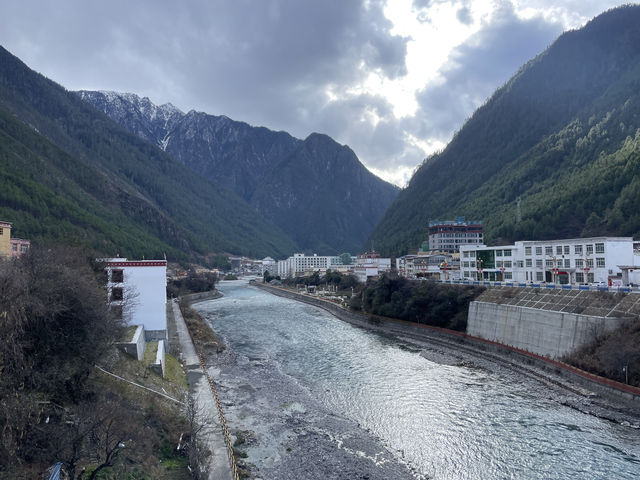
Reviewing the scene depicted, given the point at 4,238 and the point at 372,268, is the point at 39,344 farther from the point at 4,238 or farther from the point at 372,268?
the point at 372,268

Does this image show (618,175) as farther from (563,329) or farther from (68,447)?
(68,447)

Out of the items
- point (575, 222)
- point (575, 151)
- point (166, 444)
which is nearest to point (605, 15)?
point (575, 151)

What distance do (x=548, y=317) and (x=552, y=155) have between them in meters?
87.7

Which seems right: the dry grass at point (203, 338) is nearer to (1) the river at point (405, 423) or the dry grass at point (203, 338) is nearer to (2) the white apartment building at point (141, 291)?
(1) the river at point (405, 423)

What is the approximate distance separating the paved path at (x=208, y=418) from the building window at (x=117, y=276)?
22.7ft

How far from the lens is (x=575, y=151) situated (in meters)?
97.9

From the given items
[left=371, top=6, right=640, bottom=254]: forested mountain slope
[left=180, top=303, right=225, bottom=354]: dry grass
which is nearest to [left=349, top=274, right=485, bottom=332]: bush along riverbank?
[left=180, top=303, right=225, bottom=354]: dry grass

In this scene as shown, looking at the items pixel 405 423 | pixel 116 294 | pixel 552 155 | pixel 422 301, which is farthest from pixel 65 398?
pixel 552 155

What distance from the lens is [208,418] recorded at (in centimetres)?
1862

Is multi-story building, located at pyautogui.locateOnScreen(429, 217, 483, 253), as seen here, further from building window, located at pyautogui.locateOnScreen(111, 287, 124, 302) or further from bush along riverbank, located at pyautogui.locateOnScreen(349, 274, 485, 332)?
building window, located at pyautogui.locateOnScreen(111, 287, 124, 302)

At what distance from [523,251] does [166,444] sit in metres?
41.1

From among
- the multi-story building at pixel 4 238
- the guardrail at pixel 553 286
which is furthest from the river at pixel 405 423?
the multi-story building at pixel 4 238

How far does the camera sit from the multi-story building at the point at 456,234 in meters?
95.4

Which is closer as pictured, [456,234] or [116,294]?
[116,294]
